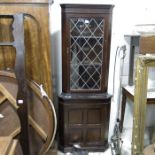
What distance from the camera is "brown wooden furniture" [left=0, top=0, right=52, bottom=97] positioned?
6.05ft

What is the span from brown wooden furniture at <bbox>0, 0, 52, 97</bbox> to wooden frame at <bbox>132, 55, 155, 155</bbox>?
0.79 metres

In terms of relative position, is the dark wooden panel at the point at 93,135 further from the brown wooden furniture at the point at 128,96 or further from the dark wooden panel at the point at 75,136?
the brown wooden furniture at the point at 128,96

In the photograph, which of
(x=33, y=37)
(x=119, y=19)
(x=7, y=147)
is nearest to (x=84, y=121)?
(x=33, y=37)

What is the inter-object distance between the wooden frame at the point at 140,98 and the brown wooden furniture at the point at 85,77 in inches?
15.8

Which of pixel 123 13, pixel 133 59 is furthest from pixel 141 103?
pixel 123 13

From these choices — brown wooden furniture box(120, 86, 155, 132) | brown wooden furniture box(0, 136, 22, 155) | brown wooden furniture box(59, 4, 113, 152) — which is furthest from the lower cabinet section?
brown wooden furniture box(0, 136, 22, 155)

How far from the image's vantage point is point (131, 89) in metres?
2.49

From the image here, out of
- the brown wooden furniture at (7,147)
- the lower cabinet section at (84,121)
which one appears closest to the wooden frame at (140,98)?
the lower cabinet section at (84,121)

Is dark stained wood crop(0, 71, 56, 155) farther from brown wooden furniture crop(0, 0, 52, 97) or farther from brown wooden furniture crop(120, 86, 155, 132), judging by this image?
brown wooden furniture crop(120, 86, 155, 132)

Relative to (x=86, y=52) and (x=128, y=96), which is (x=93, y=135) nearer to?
(x=128, y=96)

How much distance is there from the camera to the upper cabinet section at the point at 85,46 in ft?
7.23

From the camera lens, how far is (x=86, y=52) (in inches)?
92.6

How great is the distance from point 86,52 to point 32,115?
842mm

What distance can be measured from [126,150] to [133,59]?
3.36ft
